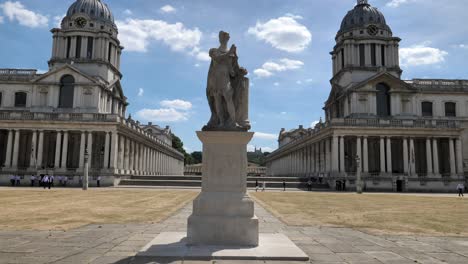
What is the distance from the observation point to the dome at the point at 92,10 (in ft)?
251

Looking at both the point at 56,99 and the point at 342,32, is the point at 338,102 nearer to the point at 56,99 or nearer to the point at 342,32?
the point at 342,32

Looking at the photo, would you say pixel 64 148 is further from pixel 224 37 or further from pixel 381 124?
pixel 224 37

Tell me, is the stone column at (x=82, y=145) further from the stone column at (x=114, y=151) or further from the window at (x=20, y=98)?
the window at (x=20, y=98)

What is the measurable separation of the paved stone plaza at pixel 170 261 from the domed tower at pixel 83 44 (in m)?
66.0

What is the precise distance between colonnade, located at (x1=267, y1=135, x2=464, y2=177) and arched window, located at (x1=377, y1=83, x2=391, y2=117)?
270 inches

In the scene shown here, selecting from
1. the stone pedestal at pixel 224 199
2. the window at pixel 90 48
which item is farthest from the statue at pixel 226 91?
the window at pixel 90 48

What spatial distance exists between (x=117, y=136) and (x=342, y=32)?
4908cm

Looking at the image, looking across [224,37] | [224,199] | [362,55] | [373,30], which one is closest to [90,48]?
[362,55]

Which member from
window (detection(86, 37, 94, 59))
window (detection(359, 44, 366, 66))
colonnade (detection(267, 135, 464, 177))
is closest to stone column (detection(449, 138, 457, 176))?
colonnade (detection(267, 135, 464, 177))

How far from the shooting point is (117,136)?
60.9 metres

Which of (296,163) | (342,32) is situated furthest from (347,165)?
(342,32)

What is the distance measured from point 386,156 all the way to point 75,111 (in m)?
51.1

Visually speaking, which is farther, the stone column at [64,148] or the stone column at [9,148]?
the stone column at [64,148]

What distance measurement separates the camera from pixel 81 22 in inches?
2968
